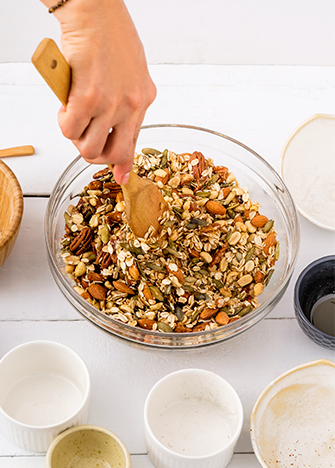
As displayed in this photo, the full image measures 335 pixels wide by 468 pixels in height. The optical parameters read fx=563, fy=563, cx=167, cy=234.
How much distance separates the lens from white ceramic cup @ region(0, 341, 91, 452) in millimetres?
917

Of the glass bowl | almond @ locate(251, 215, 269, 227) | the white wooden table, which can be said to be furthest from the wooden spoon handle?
almond @ locate(251, 215, 269, 227)

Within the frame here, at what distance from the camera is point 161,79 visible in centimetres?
142

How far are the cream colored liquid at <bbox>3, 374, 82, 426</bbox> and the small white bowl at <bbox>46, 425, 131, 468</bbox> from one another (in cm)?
7

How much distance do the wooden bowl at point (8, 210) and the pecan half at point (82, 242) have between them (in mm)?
106

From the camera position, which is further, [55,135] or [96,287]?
[55,135]

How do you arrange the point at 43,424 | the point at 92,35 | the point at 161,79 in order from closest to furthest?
the point at 92,35
the point at 43,424
the point at 161,79

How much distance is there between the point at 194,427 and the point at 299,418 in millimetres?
184

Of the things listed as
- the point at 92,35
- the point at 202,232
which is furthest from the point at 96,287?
the point at 92,35

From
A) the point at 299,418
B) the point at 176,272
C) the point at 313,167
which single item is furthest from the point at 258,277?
the point at 313,167

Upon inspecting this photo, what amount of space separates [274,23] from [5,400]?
1188 millimetres

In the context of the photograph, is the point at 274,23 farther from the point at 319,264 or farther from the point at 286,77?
the point at 319,264

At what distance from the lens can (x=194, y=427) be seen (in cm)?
96

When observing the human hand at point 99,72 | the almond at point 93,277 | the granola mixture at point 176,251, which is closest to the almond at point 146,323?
the granola mixture at point 176,251

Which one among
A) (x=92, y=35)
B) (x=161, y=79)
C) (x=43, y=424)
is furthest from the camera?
(x=161, y=79)
